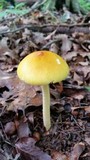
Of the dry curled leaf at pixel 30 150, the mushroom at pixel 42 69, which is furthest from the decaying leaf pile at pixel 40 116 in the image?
the mushroom at pixel 42 69


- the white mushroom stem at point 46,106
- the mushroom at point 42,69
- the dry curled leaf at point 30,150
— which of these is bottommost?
the dry curled leaf at point 30,150

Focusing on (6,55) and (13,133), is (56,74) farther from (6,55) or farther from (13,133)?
(6,55)

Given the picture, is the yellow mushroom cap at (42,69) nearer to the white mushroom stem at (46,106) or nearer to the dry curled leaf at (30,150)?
the white mushroom stem at (46,106)

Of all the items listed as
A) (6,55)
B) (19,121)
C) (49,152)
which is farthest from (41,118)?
(6,55)

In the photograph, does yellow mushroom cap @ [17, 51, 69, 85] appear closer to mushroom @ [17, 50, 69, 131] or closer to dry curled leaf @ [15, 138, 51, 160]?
mushroom @ [17, 50, 69, 131]

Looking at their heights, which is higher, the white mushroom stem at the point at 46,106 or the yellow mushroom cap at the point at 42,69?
the yellow mushroom cap at the point at 42,69

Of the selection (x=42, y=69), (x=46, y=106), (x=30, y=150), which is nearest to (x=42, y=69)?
(x=42, y=69)

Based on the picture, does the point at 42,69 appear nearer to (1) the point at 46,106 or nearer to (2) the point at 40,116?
(1) the point at 46,106

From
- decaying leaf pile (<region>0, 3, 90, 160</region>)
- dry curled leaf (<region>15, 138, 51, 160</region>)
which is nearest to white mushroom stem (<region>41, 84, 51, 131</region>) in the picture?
decaying leaf pile (<region>0, 3, 90, 160</region>)
